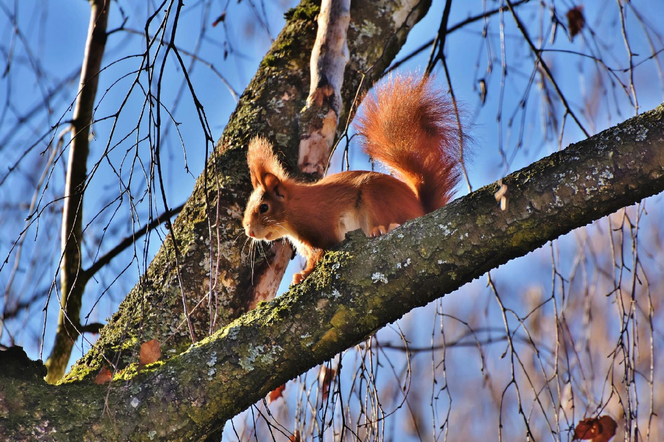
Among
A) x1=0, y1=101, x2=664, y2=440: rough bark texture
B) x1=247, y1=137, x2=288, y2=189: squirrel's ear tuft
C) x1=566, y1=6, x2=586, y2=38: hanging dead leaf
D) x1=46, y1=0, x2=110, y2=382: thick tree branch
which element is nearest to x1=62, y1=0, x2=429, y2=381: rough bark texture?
x1=247, y1=137, x2=288, y2=189: squirrel's ear tuft

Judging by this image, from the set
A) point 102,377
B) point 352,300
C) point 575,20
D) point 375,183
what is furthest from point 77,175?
point 575,20

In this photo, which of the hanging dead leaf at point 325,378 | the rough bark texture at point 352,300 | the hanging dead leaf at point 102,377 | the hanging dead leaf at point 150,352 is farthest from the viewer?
the hanging dead leaf at point 325,378

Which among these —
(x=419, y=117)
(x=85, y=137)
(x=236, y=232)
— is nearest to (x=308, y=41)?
(x=419, y=117)

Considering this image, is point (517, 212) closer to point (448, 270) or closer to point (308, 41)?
point (448, 270)

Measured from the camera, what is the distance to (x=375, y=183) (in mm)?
2270

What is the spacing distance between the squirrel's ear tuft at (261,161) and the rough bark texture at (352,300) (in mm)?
806

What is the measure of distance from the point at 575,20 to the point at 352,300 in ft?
5.75

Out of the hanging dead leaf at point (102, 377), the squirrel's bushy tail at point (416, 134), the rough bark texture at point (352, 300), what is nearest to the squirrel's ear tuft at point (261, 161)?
the squirrel's bushy tail at point (416, 134)

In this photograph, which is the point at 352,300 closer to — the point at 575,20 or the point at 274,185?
the point at 274,185

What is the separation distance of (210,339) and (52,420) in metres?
0.38

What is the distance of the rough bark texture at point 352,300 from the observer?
1.40 metres

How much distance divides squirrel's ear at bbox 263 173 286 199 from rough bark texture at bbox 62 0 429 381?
5.4 inches

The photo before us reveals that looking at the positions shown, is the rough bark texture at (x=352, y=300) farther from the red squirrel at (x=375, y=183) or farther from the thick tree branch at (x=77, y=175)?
the thick tree branch at (x=77, y=175)

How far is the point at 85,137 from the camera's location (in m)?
2.92
